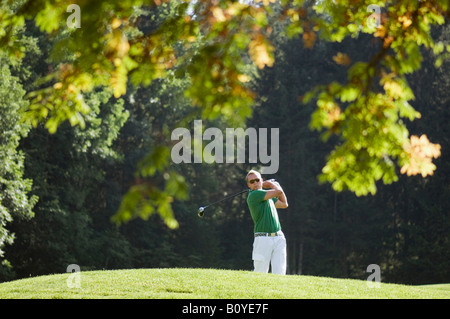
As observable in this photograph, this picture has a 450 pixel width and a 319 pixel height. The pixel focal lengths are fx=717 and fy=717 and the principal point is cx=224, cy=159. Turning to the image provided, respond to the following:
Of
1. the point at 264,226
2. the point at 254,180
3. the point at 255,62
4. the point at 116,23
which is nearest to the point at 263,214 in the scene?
the point at 264,226

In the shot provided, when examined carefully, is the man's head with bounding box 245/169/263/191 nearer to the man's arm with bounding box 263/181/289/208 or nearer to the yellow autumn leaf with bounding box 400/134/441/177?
the man's arm with bounding box 263/181/289/208

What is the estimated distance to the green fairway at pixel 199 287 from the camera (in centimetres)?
910

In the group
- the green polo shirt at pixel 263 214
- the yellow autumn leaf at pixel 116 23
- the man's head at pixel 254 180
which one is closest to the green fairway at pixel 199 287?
the green polo shirt at pixel 263 214

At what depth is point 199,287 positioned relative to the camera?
377 inches

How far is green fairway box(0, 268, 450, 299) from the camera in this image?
9.10m

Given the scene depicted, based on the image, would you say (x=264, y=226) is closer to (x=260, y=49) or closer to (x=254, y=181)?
(x=254, y=181)

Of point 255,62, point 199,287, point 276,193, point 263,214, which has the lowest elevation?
point 199,287

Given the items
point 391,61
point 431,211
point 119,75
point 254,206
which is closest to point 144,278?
point 254,206

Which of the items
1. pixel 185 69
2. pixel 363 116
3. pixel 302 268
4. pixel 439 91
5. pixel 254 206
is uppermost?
pixel 439 91

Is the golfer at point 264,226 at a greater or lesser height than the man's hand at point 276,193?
lesser

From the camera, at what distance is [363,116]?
5367 mm

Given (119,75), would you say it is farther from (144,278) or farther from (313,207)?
(313,207)

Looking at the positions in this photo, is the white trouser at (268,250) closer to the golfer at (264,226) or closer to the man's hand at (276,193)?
the golfer at (264,226)
